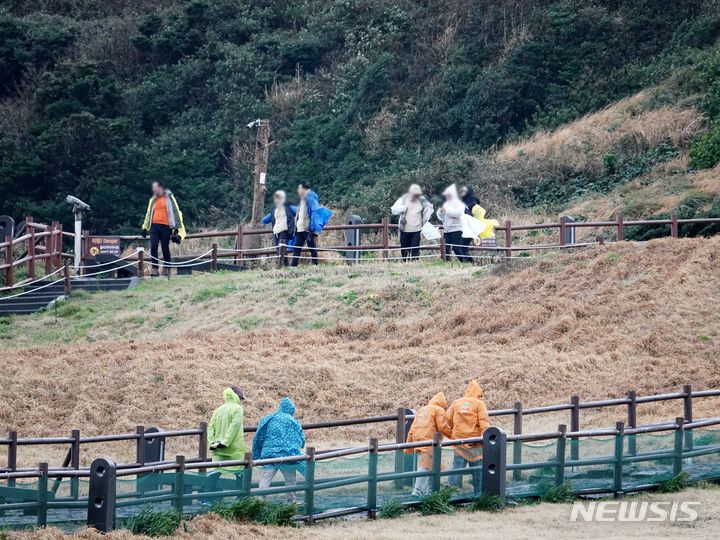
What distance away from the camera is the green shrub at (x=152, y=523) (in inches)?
538

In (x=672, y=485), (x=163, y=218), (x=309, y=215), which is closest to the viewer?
(x=672, y=485)

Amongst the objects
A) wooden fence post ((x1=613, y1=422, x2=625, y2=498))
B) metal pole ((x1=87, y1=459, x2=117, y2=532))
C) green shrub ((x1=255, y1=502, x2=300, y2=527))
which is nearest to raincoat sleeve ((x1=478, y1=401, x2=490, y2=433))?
wooden fence post ((x1=613, y1=422, x2=625, y2=498))

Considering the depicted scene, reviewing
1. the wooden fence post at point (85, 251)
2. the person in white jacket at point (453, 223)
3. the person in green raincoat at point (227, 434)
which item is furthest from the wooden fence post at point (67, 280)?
the person in green raincoat at point (227, 434)

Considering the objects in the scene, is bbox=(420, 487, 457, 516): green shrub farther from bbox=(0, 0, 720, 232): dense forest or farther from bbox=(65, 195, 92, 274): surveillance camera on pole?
bbox=(0, 0, 720, 232): dense forest

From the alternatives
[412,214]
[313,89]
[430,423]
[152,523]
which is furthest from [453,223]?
[313,89]

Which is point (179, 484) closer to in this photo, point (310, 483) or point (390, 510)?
point (310, 483)

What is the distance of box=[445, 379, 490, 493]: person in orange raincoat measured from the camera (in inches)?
621

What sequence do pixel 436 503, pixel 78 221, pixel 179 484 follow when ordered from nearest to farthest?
pixel 179 484
pixel 436 503
pixel 78 221

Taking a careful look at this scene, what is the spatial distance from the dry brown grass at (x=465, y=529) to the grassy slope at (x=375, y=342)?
539cm

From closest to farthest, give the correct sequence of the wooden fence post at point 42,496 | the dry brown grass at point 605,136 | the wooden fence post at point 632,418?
the wooden fence post at point 42,496
the wooden fence post at point 632,418
the dry brown grass at point 605,136

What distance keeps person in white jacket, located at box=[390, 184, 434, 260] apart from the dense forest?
1109 cm

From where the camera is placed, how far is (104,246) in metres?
32.7

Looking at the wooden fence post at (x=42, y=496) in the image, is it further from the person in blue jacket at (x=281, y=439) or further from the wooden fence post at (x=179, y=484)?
the person in blue jacket at (x=281, y=439)

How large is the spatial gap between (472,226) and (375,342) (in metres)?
5.69
